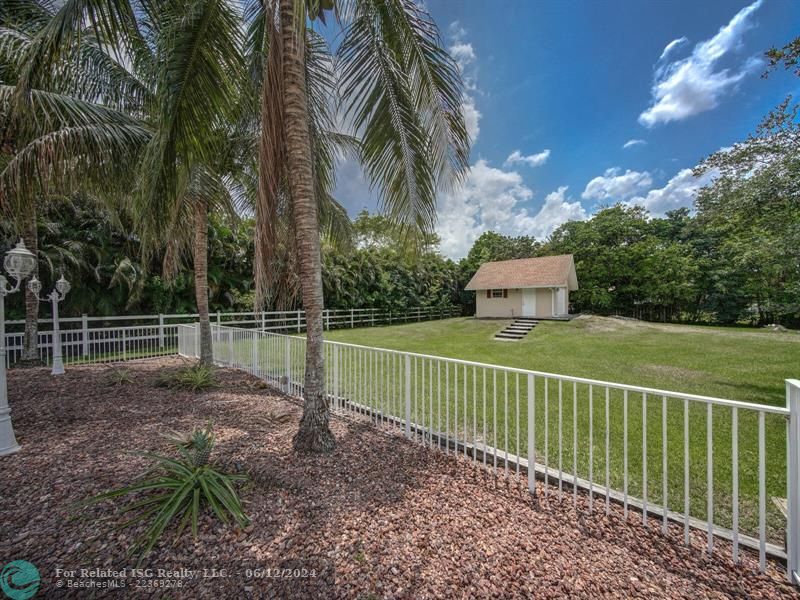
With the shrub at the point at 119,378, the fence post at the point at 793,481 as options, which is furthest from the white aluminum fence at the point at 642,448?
the shrub at the point at 119,378

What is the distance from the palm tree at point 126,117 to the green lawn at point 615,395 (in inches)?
116

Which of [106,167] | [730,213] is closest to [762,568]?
[730,213]

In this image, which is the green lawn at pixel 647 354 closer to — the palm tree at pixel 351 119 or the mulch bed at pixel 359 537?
the mulch bed at pixel 359 537

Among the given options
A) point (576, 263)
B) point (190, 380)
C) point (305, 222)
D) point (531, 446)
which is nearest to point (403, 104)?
point (305, 222)

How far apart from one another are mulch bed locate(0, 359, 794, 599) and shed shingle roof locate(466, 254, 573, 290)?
18.1 meters

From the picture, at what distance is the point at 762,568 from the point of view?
196cm

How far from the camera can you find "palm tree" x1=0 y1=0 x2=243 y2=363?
3.04m

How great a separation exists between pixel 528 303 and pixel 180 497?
20.2 m

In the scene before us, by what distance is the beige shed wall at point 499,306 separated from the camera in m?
20.6

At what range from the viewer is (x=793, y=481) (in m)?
1.84

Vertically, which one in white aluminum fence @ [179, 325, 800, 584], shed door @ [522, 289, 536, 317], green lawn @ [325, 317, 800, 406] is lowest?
green lawn @ [325, 317, 800, 406]

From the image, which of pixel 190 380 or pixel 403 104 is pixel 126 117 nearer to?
pixel 190 380

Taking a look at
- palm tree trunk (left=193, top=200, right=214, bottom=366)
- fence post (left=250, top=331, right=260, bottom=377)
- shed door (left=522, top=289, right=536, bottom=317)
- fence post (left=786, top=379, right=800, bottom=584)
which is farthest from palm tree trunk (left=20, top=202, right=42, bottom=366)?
shed door (left=522, top=289, right=536, bottom=317)

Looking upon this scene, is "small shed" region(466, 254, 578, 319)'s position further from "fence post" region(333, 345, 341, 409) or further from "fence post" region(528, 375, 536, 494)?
"fence post" region(528, 375, 536, 494)
